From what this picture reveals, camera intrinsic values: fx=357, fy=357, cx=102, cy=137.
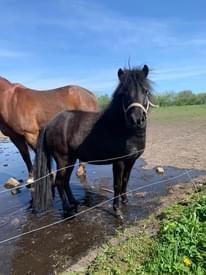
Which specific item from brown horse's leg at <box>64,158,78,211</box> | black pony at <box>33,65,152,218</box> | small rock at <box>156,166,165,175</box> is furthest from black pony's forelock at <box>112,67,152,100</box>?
small rock at <box>156,166,165,175</box>

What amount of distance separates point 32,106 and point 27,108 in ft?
0.41

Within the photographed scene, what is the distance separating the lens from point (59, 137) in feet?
17.4

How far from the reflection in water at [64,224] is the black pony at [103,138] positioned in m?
0.28

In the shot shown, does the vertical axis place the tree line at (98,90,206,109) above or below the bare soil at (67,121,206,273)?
above

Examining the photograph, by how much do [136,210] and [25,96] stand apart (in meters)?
3.64

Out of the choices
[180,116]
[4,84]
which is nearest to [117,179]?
[4,84]

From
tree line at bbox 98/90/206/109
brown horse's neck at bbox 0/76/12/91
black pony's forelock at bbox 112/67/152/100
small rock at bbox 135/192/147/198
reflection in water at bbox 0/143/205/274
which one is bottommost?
reflection in water at bbox 0/143/205/274

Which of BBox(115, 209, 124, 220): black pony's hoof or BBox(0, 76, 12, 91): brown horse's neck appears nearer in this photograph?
BBox(115, 209, 124, 220): black pony's hoof

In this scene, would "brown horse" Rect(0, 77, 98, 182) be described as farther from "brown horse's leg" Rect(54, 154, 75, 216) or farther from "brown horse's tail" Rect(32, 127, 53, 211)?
"brown horse's leg" Rect(54, 154, 75, 216)

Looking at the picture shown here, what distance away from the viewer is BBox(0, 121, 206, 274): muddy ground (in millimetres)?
4078

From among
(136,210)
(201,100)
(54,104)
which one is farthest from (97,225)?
(201,100)

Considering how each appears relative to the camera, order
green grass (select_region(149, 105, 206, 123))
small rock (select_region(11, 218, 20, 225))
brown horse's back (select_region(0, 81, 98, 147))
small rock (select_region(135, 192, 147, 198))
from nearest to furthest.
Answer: small rock (select_region(11, 218, 20, 225)) → small rock (select_region(135, 192, 147, 198)) → brown horse's back (select_region(0, 81, 98, 147)) → green grass (select_region(149, 105, 206, 123))

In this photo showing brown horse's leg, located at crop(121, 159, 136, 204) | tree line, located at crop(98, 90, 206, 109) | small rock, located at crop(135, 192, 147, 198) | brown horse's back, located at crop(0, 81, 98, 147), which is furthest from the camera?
tree line, located at crop(98, 90, 206, 109)

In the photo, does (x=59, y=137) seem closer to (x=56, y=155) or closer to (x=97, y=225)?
(x=56, y=155)
